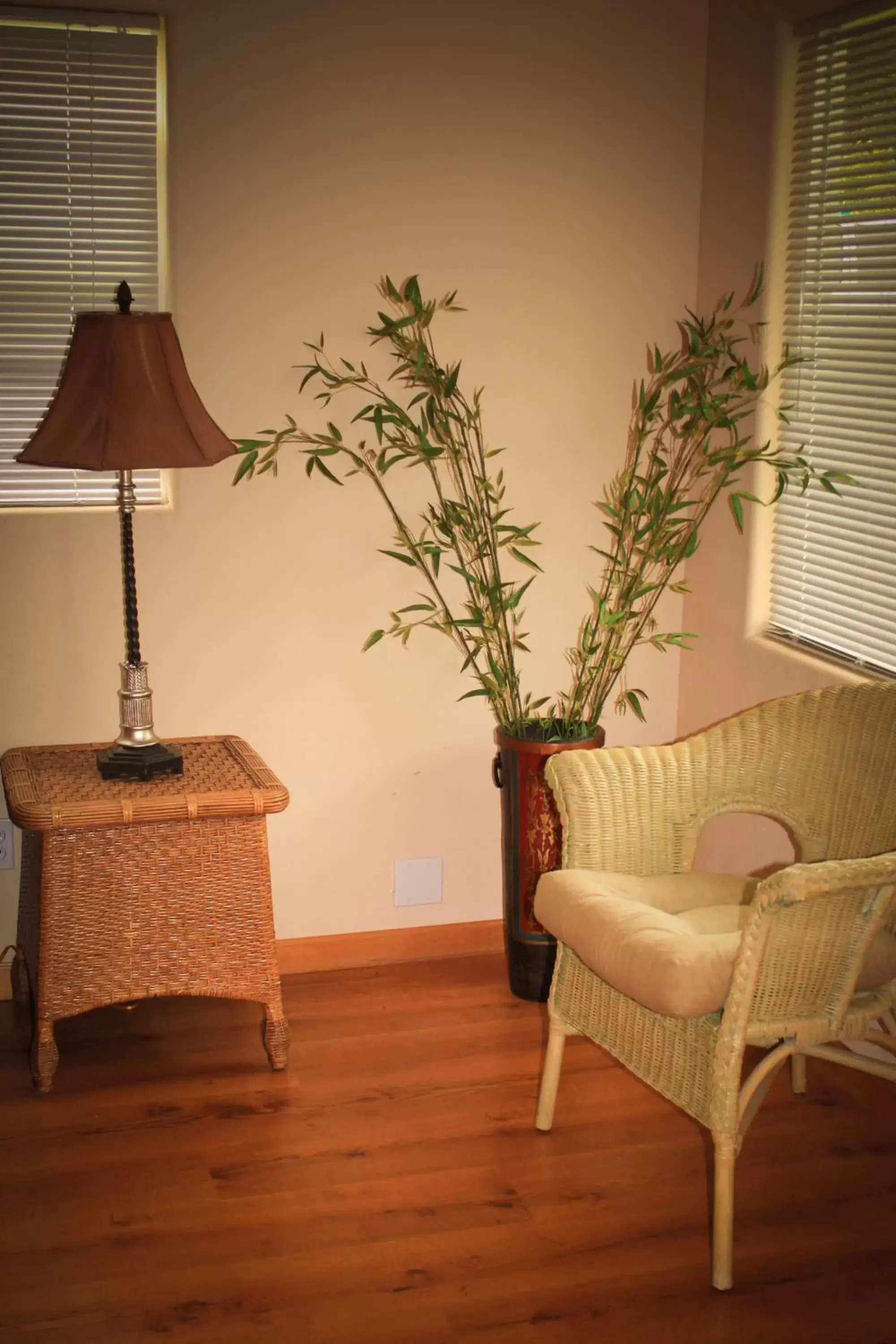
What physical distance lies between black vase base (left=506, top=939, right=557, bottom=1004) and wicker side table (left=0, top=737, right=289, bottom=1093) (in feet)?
2.00

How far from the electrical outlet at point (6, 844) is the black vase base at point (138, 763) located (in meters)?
0.38

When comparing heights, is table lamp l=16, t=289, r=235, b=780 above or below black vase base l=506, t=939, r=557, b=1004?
above

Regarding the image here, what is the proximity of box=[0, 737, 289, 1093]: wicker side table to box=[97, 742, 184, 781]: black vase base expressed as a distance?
0.08 ft

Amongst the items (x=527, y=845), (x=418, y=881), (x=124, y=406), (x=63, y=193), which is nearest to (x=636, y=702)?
(x=527, y=845)

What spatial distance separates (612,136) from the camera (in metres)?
3.34

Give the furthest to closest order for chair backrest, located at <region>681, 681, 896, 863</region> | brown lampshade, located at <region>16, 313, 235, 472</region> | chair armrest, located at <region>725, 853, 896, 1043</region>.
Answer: brown lampshade, located at <region>16, 313, 235, 472</region>, chair backrest, located at <region>681, 681, 896, 863</region>, chair armrest, located at <region>725, 853, 896, 1043</region>

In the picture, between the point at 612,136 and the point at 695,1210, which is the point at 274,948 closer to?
the point at 695,1210

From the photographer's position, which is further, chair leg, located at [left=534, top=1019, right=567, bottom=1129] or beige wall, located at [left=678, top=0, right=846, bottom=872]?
beige wall, located at [left=678, top=0, right=846, bottom=872]

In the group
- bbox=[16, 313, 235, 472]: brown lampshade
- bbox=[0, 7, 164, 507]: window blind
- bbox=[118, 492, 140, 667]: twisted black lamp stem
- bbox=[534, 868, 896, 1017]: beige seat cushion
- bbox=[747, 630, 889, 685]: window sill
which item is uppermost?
bbox=[0, 7, 164, 507]: window blind

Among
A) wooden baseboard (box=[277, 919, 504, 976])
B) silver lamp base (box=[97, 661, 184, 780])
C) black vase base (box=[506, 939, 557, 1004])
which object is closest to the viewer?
silver lamp base (box=[97, 661, 184, 780])

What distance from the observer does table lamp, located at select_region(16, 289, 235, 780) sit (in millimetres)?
2684

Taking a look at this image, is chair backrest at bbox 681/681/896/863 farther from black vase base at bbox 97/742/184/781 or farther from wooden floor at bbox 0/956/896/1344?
black vase base at bbox 97/742/184/781

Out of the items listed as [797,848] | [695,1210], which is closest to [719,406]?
[797,848]

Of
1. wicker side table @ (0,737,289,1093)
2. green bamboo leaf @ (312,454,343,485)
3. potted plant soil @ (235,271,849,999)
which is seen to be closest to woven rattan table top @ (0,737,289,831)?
wicker side table @ (0,737,289,1093)
